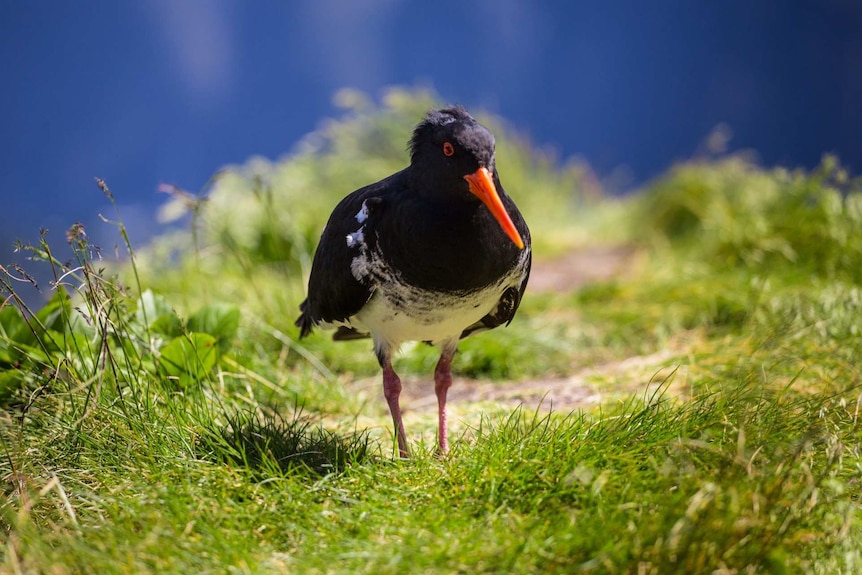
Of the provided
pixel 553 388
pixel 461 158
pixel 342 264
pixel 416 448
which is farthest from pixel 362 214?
pixel 553 388

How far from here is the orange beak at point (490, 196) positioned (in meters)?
2.82

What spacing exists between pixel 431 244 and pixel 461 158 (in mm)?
346

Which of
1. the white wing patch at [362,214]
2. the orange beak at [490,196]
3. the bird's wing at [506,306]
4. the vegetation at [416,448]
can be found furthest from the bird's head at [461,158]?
the vegetation at [416,448]

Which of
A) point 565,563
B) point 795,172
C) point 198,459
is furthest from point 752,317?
point 198,459

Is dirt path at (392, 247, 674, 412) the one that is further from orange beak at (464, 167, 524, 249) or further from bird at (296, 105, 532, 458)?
orange beak at (464, 167, 524, 249)

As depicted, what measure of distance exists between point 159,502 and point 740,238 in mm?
5320

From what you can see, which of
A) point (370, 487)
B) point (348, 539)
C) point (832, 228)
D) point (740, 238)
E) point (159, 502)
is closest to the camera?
point (348, 539)

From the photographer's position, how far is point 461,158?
293 cm

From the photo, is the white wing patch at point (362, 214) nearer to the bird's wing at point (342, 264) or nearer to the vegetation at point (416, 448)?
the bird's wing at point (342, 264)

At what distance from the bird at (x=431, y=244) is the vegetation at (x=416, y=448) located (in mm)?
504

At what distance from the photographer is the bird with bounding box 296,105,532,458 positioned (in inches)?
116

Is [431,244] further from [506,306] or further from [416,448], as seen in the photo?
[416,448]

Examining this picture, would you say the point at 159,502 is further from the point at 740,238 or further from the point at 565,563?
the point at 740,238

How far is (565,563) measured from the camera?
2.28 m
